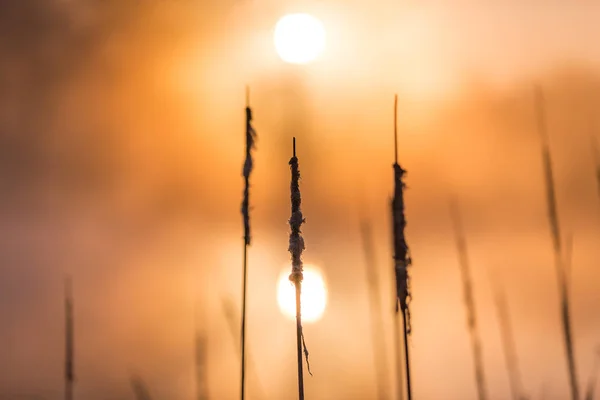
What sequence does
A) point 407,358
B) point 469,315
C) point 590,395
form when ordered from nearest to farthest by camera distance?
point 407,358 < point 590,395 < point 469,315

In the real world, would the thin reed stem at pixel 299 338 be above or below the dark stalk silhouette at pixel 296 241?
below

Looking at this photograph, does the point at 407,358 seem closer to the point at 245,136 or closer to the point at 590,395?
the point at 245,136

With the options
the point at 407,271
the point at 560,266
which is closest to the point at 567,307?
the point at 560,266

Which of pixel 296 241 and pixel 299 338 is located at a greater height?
pixel 296 241

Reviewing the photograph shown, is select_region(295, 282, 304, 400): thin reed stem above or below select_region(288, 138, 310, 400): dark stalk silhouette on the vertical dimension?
below

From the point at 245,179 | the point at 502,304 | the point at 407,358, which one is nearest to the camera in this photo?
the point at 407,358

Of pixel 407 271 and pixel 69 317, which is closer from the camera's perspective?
pixel 407 271

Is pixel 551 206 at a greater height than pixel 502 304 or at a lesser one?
greater

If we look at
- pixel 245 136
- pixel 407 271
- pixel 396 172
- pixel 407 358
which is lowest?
pixel 407 358

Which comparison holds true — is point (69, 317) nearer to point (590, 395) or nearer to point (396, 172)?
point (396, 172)
